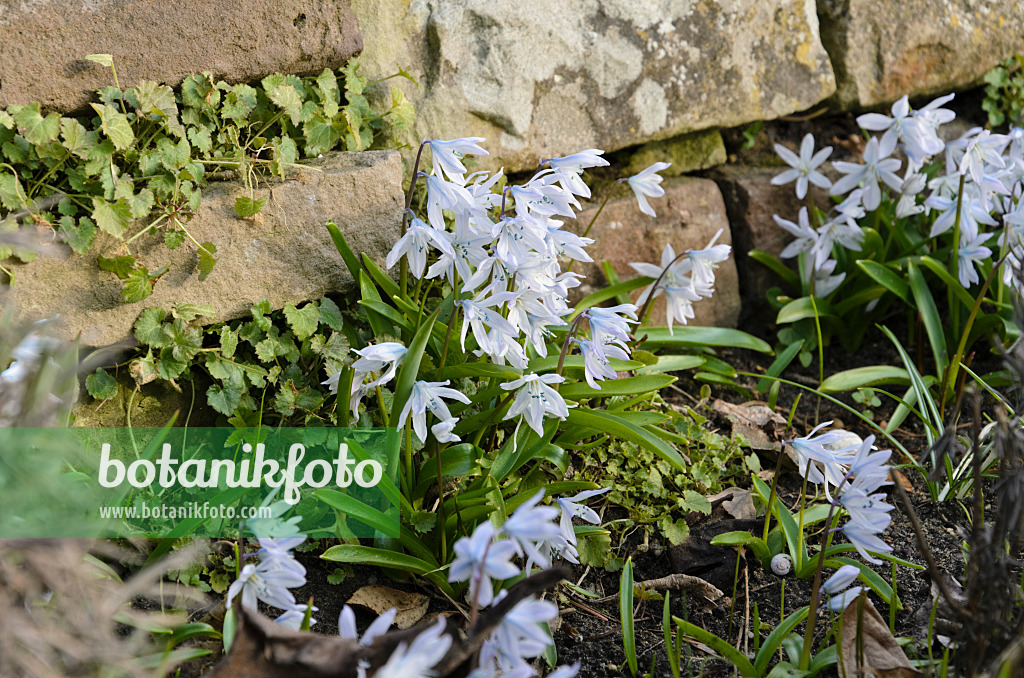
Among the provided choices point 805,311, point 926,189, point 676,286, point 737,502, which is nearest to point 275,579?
point 737,502

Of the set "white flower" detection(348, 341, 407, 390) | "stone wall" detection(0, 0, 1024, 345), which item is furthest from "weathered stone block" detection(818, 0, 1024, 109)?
"white flower" detection(348, 341, 407, 390)

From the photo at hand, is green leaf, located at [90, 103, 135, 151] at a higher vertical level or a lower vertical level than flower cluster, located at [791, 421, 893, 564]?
higher

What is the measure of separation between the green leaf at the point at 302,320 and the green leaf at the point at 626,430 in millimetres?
773

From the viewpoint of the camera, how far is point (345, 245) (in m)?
2.17

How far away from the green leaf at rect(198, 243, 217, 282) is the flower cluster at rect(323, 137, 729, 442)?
44 centimetres

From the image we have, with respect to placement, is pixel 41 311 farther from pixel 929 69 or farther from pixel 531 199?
pixel 929 69

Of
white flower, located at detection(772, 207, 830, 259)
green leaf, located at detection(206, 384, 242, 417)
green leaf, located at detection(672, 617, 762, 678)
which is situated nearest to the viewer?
green leaf, located at detection(672, 617, 762, 678)

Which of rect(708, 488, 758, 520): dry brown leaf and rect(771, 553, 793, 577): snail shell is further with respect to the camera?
rect(708, 488, 758, 520): dry brown leaf

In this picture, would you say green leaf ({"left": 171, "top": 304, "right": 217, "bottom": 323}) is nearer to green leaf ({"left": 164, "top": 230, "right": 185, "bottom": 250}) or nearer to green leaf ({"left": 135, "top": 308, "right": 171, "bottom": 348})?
green leaf ({"left": 135, "top": 308, "right": 171, "bottom": 348})

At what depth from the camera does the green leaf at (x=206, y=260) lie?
207 cm

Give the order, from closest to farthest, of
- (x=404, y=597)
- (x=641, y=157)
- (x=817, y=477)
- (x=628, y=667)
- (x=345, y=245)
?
(x=628, y=667) < (x=404, y=597) < (x=345, y=245) < (x=817, y=477) < (x=641, y=157)

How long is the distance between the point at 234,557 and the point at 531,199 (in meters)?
1.15

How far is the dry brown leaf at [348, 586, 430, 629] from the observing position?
1.87 meters

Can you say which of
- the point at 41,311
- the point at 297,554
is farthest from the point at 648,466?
the point at 41,311
